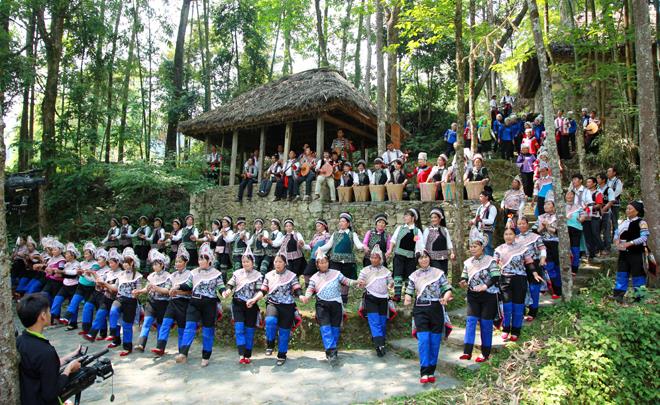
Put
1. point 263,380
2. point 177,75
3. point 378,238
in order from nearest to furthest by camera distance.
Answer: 1. point 263,380
2. point 378,238
3. point 177,75

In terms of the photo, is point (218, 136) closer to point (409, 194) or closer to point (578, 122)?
point (409, 194)

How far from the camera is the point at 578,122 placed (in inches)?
384

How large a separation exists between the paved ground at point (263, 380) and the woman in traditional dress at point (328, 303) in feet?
0.98

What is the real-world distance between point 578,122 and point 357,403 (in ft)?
27.9

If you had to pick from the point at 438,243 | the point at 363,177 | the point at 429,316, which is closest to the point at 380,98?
the point at 363,177

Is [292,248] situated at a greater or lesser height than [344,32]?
lesser

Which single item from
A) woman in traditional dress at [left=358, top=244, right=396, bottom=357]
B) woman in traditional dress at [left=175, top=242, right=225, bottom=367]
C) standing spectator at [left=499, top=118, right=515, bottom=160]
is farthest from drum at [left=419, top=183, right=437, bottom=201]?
woman in traditional dress at [left=175, top=242, right=225, bottom=367]

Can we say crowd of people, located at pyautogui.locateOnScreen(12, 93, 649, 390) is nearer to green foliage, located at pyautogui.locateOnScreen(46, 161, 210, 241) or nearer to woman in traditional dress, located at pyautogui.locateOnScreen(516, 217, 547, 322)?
woman in traditional dress, located at pyautogui.locateOnScreen(516, 217, 547, 322)

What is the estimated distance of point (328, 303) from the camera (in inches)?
232

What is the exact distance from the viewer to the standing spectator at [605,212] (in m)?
7.44

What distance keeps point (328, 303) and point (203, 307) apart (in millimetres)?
1800

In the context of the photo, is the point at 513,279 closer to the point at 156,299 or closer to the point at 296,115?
the point at 156,299

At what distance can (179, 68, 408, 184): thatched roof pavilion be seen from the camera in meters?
11.9

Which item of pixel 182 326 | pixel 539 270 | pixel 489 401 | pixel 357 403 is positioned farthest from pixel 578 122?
pixel 182 326
